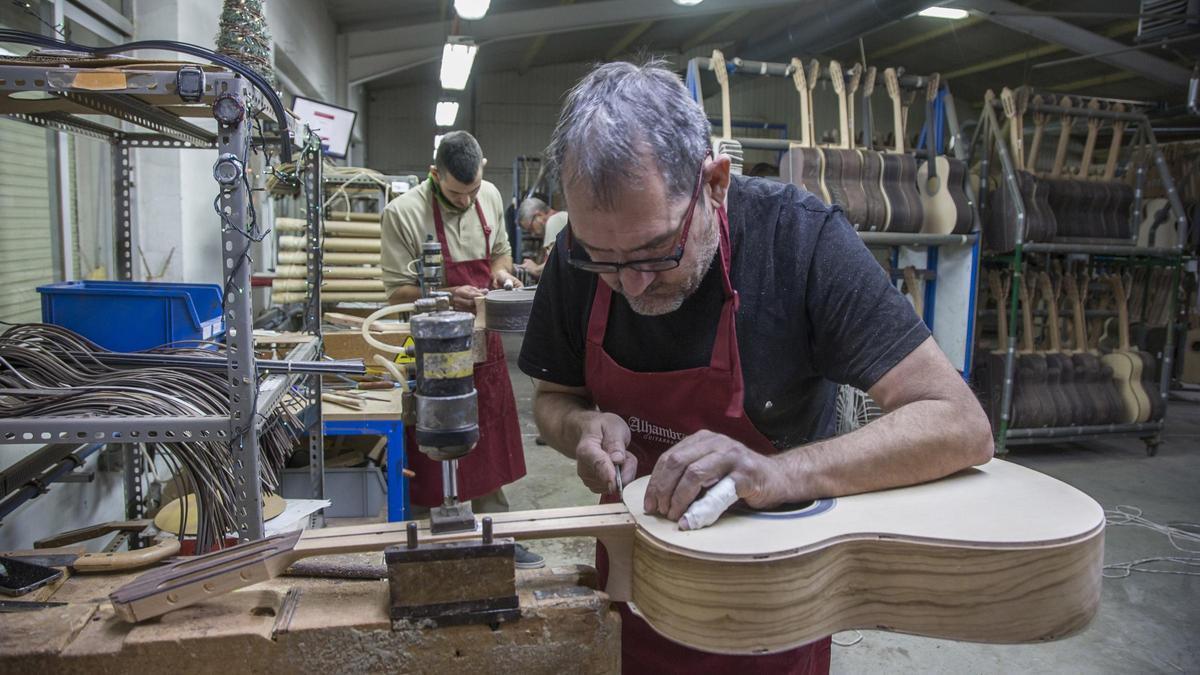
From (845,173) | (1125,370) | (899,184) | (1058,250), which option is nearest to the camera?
(845,173)

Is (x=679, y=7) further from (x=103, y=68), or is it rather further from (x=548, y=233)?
(x=103, y=68)

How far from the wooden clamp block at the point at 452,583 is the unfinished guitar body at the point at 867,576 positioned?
0.20 metres

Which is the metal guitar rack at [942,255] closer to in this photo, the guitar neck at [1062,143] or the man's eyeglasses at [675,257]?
the guitar neck at [1062,143]

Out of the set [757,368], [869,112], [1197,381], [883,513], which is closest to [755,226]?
[757,368]

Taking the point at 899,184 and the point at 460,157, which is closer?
the point at 460,157

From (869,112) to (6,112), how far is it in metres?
4.65

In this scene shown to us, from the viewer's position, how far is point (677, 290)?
1.27m

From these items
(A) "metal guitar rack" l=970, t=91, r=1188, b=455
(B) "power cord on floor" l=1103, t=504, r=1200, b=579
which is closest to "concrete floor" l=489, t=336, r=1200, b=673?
(B) "power cord on floor" l=1103, t=504, r=1200, b=579

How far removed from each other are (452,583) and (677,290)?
0.60 meters

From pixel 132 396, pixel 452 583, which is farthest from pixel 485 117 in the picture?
pixel 452 583

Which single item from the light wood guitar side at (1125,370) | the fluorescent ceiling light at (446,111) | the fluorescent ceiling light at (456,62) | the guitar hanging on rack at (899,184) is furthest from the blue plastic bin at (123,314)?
the fluorescent ceiling light at (446,111)

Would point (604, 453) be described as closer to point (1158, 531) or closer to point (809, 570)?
point (809, 570)

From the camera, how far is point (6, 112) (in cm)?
178

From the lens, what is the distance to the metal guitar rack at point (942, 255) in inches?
186
